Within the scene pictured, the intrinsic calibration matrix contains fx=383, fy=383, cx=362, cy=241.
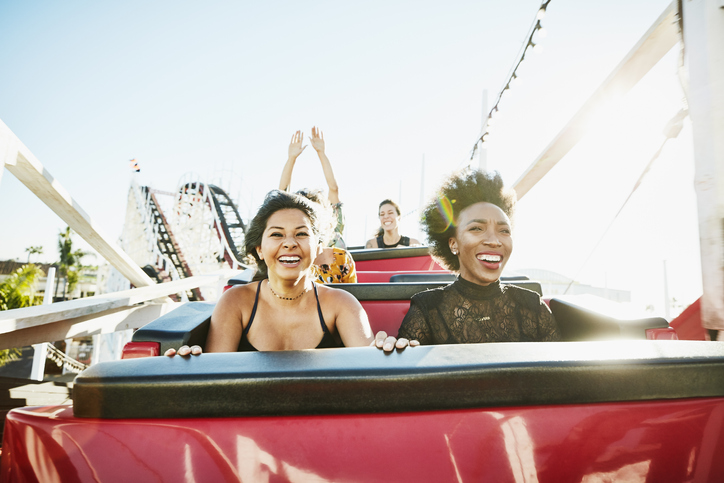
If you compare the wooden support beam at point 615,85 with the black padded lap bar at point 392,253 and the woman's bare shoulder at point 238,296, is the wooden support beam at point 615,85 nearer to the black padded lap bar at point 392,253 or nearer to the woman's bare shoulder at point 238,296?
the black padded lap bar at point 392,253

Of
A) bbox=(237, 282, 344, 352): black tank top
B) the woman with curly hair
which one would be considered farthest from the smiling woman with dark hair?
the woman with curly hair

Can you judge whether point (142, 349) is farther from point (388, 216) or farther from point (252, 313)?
point (388, 216)

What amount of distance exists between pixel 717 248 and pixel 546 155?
6.73 feet

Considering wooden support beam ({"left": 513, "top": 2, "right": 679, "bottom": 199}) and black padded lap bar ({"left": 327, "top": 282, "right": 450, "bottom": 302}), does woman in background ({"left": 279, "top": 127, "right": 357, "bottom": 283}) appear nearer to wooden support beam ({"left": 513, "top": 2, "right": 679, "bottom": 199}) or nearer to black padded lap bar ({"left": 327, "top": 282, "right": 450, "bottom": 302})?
black padded lap bar ({"left": 327, "top": 282, "right": 450, "bottom": 302})

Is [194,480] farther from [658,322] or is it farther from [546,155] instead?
[546,155]

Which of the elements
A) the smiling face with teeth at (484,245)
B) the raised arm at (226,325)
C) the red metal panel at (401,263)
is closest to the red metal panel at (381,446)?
the raised arm at (226,325)

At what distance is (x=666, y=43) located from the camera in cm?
214

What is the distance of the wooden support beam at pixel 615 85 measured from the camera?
2.07 meters

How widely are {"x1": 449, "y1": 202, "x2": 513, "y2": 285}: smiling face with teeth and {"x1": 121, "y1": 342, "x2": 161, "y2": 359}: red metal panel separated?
1055 mm

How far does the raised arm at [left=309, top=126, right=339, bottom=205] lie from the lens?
3.64 meters

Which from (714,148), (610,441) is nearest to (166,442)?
(610,441)

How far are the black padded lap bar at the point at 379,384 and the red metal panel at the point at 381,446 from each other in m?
0.02

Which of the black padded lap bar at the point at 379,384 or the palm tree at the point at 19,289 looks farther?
the palm tree at the point at 19,289

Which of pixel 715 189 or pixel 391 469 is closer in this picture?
pixel 391 469
